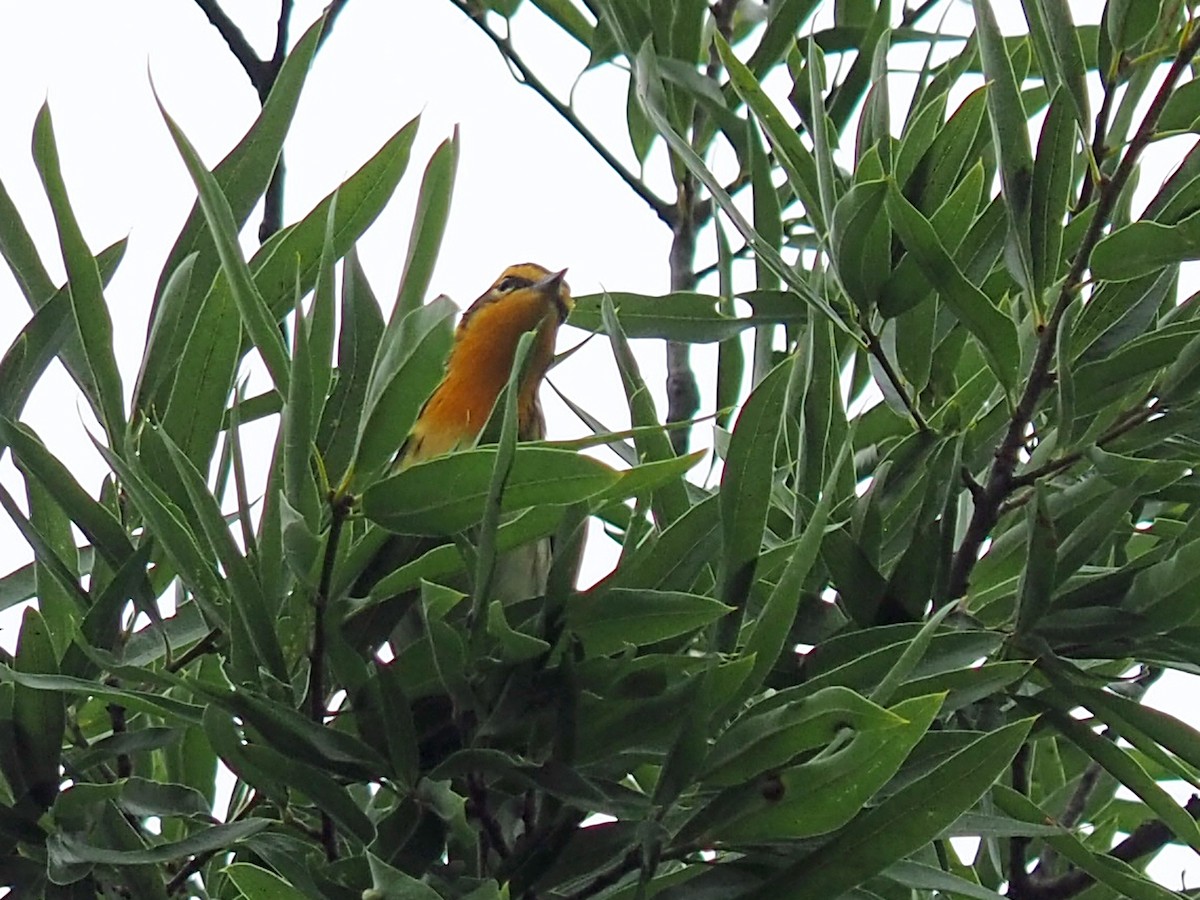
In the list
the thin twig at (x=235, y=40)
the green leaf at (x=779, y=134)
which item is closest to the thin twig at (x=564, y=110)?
the thin twig at (x=235, y=40)

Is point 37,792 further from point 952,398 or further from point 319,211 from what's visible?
point 952,398

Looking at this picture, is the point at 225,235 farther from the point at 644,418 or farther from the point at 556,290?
the point at 556,290

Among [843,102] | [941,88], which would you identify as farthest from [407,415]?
[843,102]

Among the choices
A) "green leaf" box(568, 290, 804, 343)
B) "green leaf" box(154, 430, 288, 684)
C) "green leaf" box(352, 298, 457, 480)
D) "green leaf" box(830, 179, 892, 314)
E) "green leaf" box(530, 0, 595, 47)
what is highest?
"green leaf" box(530, 0, 595, 47)

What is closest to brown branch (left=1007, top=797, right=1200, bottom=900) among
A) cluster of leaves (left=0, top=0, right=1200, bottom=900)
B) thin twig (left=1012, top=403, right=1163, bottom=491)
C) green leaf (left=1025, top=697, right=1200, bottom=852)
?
cluster of leaves (left=0, top=0, right=1200, bottom=900)

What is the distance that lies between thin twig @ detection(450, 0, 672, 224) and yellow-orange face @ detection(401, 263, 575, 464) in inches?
3.6

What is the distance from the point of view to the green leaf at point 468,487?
2.18 ft

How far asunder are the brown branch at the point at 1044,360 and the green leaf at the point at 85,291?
41 centimetres

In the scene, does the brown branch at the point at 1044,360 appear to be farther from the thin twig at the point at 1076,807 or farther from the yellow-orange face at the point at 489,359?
the yellow-orange face at the point at 489,359

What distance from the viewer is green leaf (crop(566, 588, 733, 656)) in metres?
0.72

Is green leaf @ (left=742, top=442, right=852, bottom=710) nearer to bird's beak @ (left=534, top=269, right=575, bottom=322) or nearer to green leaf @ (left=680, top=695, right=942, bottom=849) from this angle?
green leaf @ (left=680, top=695, right=942, bottom=849)

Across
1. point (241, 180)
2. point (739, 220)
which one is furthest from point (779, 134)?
point (241, 180)

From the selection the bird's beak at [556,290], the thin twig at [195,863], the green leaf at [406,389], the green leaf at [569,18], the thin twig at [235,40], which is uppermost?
the green leaf at [569,18]

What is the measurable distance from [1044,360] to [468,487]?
29cm
